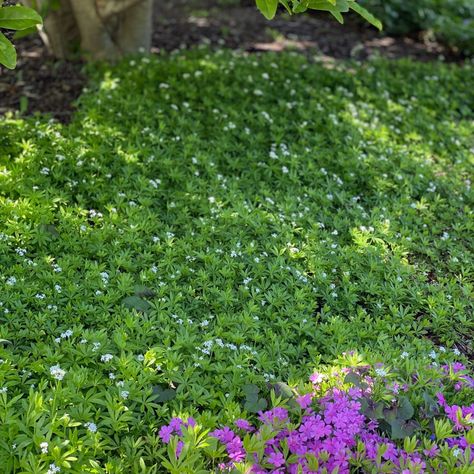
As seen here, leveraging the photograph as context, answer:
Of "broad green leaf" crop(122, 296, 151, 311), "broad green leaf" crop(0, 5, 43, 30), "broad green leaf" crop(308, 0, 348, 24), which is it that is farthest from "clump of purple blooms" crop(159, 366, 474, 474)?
"broad green leaf" crop(0, 5, 43, 30)

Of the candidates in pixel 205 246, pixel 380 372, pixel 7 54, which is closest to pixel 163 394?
pixel 380 372

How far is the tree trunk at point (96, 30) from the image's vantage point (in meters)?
6.54

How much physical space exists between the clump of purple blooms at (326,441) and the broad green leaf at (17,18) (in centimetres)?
229

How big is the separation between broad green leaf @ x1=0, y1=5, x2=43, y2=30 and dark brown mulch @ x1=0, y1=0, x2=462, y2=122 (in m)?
2.11

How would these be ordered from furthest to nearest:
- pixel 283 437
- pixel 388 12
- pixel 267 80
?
pixel 388 12, pixel 267 80, pixel 283 437

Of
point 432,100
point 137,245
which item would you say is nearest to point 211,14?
point 432,100

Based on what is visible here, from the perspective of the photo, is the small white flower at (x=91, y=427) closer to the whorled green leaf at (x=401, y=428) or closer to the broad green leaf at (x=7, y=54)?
the whorled green leaf at (x=401, y=428)

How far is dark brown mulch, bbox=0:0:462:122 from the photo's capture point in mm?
6219

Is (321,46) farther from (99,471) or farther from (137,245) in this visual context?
(99,471)

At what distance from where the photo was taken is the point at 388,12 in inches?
352

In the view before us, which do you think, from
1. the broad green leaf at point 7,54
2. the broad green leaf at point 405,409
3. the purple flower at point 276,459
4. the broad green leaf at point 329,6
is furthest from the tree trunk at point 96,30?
the purple flower at point 276,459

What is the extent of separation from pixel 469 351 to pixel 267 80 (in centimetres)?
349

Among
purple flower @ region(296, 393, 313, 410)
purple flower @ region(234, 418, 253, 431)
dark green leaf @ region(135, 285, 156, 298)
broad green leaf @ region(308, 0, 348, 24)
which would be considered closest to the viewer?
purple flower @ region(234, 418, 253, 431)

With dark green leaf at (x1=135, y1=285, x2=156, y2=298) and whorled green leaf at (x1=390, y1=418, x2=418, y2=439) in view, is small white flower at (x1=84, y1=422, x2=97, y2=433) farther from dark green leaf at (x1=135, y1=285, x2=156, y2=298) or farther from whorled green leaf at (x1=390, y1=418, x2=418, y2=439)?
whorled green leaf at (x1=390, y1=418, x2=418, y2=439)
